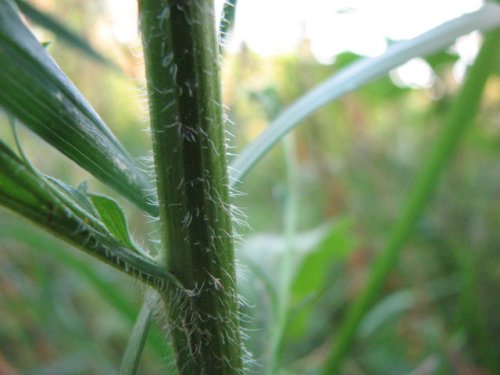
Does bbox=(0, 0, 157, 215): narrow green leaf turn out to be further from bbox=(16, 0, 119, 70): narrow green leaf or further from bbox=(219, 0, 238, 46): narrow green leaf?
bbox=(16, 0, 119, 70): narrow green leaf

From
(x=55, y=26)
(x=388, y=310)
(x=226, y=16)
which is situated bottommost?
(x=226, y=16)

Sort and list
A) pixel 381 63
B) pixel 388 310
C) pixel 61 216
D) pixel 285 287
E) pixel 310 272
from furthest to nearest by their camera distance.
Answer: pixel 388 310 < pixel 310 272 < pixel 285 287 < pixel 381 63 < pixel 61 216

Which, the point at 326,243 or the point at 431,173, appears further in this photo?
the point at 326,243

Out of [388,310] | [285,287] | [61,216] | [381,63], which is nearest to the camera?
[61,216]

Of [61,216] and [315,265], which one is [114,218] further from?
[315,265]

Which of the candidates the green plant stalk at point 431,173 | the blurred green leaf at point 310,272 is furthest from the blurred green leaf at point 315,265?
the green plant stalk at point 431,173

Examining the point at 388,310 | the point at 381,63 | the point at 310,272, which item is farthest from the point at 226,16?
the point at 388,310
